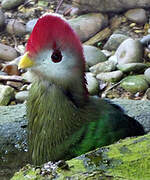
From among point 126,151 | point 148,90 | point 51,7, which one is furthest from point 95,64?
point 126,151

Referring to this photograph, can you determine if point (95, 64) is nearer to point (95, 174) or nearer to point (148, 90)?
point (148, 90)

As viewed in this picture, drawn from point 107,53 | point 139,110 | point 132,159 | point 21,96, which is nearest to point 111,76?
point 107,53

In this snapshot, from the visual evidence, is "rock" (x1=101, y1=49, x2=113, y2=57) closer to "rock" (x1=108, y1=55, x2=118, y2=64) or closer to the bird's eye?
"rock" (x1=108, y1=55, x2=118, y2=64)

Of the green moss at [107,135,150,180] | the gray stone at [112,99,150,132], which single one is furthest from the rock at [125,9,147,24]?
the green moss at [107,135,150,180]

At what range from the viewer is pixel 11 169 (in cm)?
170

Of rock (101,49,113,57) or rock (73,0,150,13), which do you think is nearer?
rock (101,49,113,57)

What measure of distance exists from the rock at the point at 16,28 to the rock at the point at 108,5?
0.55 m

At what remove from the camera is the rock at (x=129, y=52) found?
3051mm

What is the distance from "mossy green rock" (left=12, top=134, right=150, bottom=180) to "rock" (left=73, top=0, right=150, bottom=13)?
275 centimetres

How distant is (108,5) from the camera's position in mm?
3639

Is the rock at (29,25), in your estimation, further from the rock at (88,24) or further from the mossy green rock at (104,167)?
the mossy green rock at (104,167)

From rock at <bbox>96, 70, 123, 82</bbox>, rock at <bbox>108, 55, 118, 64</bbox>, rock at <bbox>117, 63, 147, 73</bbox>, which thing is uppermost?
rock at <bbox>117, 63, 147, 73</bbox>

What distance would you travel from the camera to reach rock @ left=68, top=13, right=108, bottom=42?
351cm

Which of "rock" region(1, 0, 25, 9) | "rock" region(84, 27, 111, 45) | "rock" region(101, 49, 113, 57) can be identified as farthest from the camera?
"rock" region(1, 0, 25, 9)
